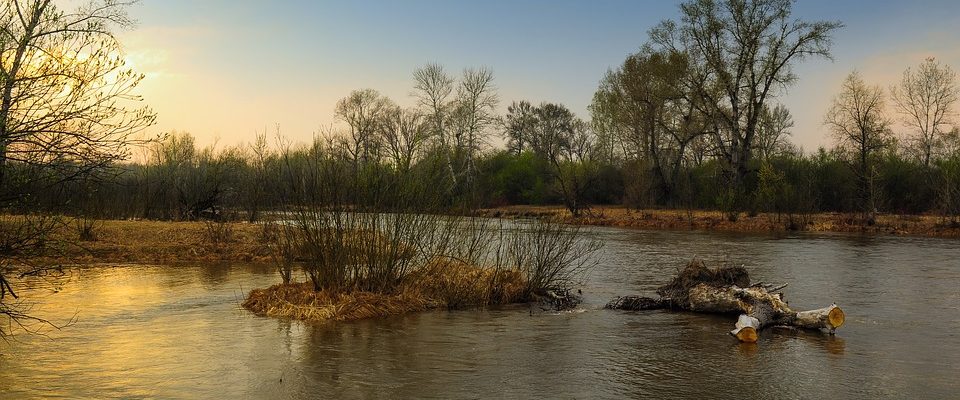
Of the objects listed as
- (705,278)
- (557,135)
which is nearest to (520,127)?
(557,135)

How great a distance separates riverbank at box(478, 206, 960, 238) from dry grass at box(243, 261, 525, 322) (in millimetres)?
19763

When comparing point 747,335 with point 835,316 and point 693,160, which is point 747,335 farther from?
point 693,160

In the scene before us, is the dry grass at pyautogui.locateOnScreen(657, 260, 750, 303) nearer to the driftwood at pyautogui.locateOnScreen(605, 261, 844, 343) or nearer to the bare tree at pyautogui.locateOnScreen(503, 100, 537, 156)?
the driftwood at pyautogui.locateOnScreen(605, 261, 844, 343)

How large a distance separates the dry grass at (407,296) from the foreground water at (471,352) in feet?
1.36

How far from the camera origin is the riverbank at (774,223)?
35.4 meters

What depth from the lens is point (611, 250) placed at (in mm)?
25625

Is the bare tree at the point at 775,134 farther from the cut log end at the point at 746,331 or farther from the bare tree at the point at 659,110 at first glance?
the cut log end at the point at 746,331

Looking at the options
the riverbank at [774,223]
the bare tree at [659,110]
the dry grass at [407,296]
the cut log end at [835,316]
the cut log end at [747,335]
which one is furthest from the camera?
the bare tree at [659,110]

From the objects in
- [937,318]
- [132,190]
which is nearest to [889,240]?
[937,318]

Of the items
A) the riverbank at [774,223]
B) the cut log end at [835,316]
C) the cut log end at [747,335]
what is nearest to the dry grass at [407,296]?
the cut log end at [747,335]

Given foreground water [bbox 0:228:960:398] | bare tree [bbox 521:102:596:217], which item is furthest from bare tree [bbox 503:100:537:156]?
foreground water [bbox 0:228:960:398]

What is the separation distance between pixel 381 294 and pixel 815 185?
143 ft

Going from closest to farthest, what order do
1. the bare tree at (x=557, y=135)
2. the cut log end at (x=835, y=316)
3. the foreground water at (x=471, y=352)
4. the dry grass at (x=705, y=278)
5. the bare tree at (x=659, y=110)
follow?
the foreground water at (x=471, y=352) → the cut log end at (x=835, y=316) → the dry grass at (x=705, y=278) → the bare tree at (x=659, y=110) → the bare tree at (x=557, y=135)

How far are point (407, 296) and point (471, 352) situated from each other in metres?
3.52
